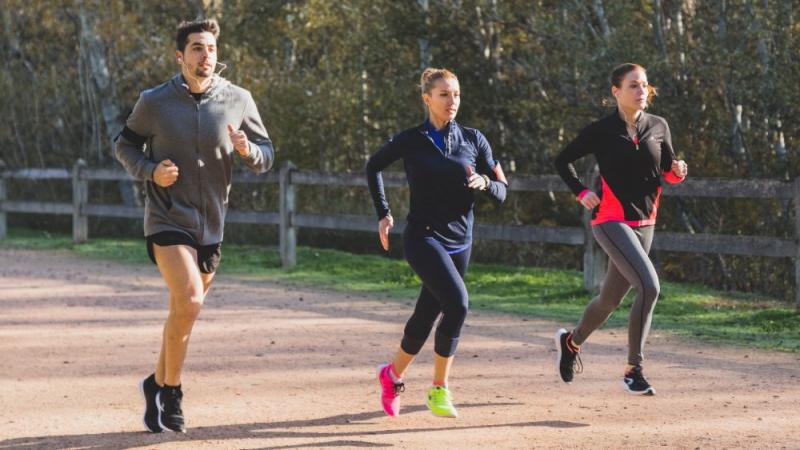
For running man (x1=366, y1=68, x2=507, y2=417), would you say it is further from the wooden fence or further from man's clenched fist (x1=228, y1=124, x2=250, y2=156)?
the wooden fence

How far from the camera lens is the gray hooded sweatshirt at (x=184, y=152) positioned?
683 cm

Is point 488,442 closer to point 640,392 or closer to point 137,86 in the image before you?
point 640,392

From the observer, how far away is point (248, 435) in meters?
6.89

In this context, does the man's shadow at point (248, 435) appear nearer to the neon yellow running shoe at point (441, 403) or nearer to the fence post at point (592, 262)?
the neon yellow running shoe at point (441, 403)

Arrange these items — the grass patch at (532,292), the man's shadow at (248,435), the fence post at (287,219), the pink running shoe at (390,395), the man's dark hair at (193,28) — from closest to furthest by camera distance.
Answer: the man's shadow at (248,435)
the man's dark hair at (193,28)
the pink running shoe at (390,395)
the grass patch at (532,292)
the fence post at (287,219)

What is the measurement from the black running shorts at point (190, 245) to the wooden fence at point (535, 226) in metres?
6.60

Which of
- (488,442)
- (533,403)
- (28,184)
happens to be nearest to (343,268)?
(533,403)

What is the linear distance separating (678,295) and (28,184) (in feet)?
55.9

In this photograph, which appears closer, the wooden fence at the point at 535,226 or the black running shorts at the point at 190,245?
the black running shorts at the point at 190,245

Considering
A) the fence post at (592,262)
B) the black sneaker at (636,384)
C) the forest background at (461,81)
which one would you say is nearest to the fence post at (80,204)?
the forest background at (461,81)

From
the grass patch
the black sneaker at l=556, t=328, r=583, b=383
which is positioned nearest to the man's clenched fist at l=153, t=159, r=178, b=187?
the black sneaker at l=556, t=328, r=583, b=383

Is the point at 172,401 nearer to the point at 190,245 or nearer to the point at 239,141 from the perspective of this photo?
the point at 190,245

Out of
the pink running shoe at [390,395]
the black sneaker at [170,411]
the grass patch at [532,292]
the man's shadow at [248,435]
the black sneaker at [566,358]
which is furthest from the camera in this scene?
the grass patch at [532,292]

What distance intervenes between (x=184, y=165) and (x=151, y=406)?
1.24 m
